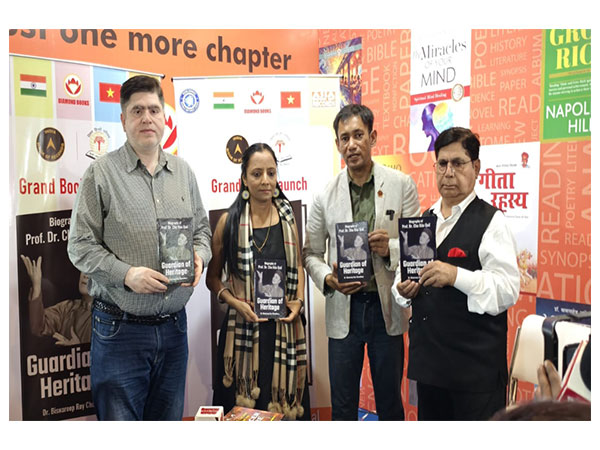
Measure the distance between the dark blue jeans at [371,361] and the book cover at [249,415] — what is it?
0.37 metres

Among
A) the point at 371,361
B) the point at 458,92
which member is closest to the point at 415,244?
the point at 371,361

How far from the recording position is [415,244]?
8.28 ft

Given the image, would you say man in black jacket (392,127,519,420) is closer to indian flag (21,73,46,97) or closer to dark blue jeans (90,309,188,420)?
dark blue jeans (90,309,188,420)

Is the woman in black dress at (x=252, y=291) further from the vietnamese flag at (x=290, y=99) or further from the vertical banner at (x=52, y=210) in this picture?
the vertical banner at (x=52, y=210)

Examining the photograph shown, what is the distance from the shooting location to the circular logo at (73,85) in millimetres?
2859

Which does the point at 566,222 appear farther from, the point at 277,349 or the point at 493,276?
the point at 277,349

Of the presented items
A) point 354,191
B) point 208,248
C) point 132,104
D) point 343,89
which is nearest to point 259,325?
point 208,248

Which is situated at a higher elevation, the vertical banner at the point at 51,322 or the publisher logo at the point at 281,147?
the publisher logo at the point at 281,147

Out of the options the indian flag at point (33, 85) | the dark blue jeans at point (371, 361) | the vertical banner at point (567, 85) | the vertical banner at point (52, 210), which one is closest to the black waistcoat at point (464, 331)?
the dark blue jeans at point (371, 361)

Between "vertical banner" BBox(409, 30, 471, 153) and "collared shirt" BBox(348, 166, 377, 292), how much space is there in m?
0.85

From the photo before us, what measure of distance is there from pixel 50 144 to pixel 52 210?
0.37 meters
